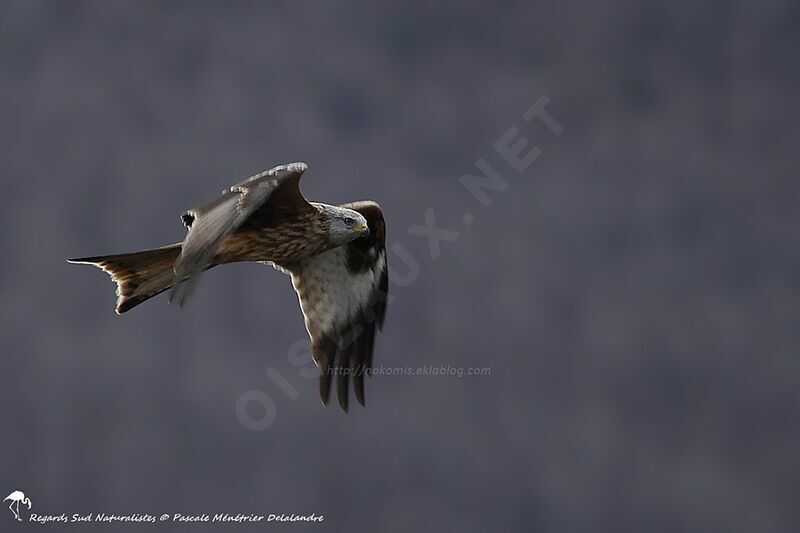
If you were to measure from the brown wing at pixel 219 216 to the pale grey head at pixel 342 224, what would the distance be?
746mm

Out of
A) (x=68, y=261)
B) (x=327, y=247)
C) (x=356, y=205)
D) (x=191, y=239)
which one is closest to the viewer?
(x=191, y=239)

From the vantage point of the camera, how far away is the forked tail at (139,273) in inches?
406

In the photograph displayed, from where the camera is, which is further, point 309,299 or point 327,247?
point 309,299

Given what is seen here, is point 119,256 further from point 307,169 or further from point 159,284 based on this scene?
point 307,169

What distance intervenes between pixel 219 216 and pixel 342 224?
1868mm

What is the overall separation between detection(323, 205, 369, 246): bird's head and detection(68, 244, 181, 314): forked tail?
138 cm

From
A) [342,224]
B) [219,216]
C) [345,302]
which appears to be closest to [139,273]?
[219,216]

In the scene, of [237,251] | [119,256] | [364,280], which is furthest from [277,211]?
[364,280]

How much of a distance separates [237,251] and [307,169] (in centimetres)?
114

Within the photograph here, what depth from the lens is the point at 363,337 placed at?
40.2ft

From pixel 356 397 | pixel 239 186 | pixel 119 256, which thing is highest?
pixel 239 186

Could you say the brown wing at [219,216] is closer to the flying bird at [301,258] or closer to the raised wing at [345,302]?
the flying bird at [301,258]

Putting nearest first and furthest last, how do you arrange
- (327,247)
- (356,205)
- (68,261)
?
(68,261), (327,247), (356,205)

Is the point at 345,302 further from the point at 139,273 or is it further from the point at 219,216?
the point at 219,216
